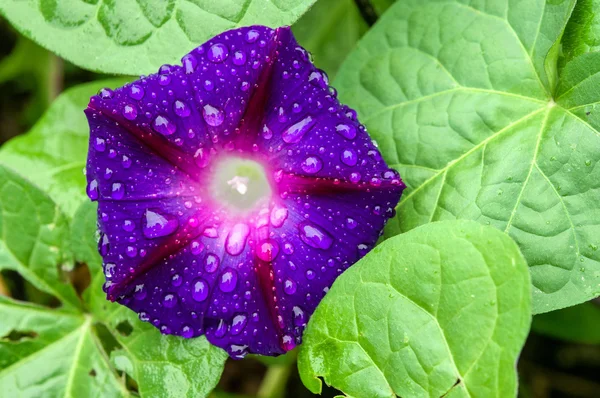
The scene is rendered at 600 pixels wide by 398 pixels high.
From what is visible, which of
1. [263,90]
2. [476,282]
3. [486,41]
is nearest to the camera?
[476,282]

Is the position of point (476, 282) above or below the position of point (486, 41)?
below

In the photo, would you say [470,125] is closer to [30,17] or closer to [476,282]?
[476,282]

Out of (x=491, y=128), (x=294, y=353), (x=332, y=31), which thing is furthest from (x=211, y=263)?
(x=332, y=31)

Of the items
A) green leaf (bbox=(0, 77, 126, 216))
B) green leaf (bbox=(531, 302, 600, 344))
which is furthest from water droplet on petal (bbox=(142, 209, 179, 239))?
green leaf (bbox=(531, 302, 600, 344))

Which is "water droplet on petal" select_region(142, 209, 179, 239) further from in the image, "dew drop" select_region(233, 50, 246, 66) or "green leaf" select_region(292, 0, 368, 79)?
"green leaf" select_region(292, 0, 368, 79)

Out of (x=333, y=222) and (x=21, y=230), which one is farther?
(x=21, y=230)

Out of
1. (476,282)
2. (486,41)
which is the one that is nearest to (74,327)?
(476,282)
